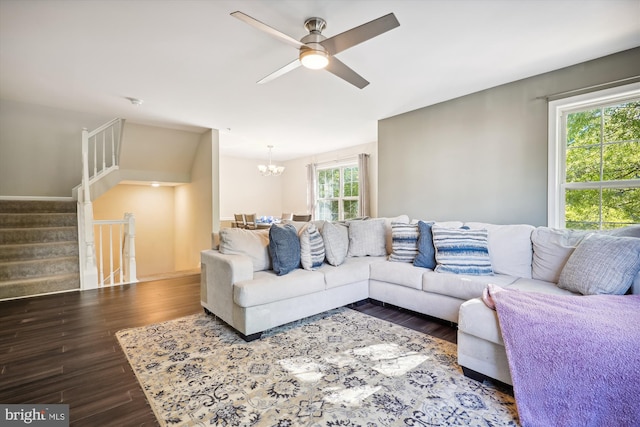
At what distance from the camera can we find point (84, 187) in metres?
4.06

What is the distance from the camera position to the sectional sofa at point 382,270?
242 cm

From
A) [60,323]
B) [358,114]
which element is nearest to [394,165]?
[358,114]

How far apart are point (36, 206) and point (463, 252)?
19.6 feet

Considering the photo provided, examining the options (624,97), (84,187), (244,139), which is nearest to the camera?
(624,97)

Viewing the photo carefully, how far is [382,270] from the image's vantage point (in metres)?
3.17

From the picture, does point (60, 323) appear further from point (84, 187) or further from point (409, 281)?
point (409, 281)

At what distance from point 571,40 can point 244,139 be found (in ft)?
16.6

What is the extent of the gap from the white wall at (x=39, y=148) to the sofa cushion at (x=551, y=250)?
6.14 m

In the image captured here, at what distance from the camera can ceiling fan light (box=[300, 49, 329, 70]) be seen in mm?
2078

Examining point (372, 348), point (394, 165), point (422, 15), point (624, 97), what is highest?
point (422, 15)

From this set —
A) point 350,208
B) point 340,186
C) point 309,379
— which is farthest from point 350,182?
point 309,379

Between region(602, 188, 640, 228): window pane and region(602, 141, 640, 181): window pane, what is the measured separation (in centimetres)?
14

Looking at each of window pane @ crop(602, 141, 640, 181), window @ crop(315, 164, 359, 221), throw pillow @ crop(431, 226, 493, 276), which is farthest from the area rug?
window @ crop(315, 164, 359, 221)

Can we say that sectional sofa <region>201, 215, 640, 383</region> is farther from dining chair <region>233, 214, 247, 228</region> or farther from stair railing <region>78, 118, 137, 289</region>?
dining chair <region>233, 214, 247, 228</region>
